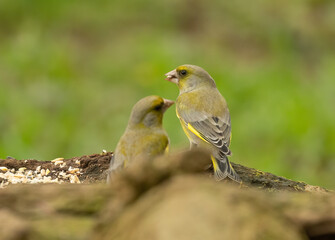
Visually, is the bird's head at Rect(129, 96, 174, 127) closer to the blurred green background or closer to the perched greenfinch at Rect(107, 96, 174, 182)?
the perched greenfinch at Rect(107, 96, 174, 182)

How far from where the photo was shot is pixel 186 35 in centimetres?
1159

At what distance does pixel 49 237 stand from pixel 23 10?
8.75m

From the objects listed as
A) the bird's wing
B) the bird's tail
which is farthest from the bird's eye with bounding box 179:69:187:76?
the bird's tail

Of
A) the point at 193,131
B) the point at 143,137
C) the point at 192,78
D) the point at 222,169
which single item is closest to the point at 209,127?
the point at 193,131

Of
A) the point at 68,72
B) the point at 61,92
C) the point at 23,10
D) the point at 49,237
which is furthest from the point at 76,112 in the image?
the point at 49,237

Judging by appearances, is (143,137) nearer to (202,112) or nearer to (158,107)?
(158,107)

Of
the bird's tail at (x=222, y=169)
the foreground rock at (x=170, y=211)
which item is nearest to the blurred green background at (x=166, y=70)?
the bird's tail at (x=222, y=169)

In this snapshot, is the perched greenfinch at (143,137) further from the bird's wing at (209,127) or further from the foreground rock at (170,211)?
the foreground rock at (170,211)

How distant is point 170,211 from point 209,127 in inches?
121

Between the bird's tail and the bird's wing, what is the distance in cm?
36

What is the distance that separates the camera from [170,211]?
8.57 feet

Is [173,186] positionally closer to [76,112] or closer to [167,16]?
[76,112]

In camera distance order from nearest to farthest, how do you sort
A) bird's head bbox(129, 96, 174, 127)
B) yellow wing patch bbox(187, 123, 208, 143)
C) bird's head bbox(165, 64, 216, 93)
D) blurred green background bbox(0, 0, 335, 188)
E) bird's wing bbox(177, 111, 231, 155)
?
bird's head bbox(129, 96, 174, 127) < bird's wing bbox(177, 111, 231, 155) < yellow wing patch bbox(187, 123, 208, 143) < bird's head bbox(165, 64, 216, 93) < blurred green background bbox(0, 0, 335, 188)

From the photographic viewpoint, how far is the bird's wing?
5555mm
